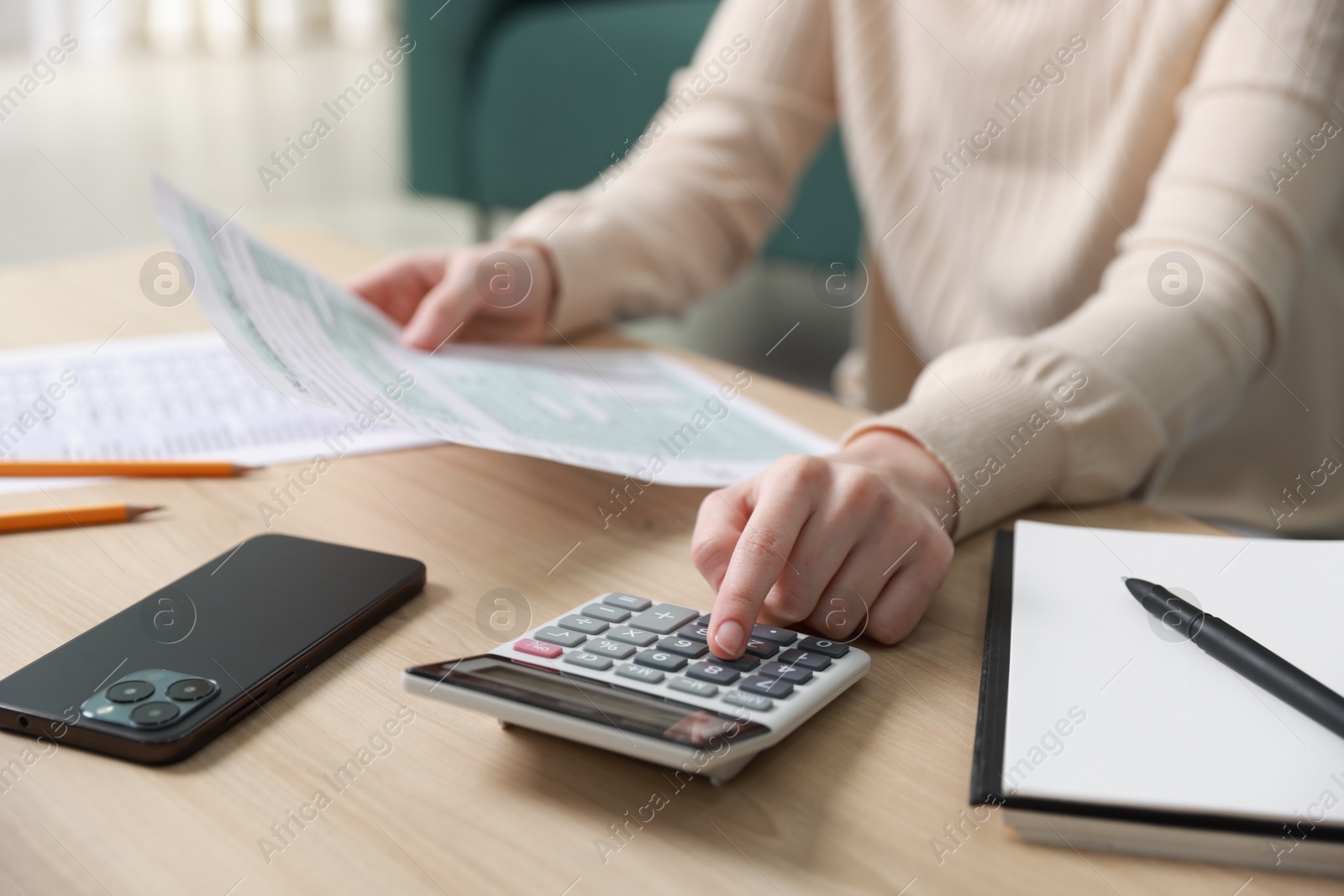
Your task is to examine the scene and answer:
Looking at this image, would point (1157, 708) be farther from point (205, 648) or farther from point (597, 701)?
point (205, 648)

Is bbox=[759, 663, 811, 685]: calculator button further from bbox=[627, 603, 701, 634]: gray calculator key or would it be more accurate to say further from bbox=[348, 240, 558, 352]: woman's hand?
bbox=[348, 240, 558, 352]: woman's hand

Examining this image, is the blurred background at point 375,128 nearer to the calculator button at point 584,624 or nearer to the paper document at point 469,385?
the paper document at point 469,385

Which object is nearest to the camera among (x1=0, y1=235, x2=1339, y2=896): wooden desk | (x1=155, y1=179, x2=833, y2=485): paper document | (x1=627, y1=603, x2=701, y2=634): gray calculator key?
(x1=0, y1=235, x2=1339, y2=896): wooden desk

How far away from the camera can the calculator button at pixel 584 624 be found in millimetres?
391

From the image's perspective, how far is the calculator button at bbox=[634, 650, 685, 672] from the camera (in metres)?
0.36

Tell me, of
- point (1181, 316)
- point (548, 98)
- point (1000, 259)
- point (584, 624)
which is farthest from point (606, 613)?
point (548, 98)

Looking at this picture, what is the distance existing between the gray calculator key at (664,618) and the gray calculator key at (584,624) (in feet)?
0.03

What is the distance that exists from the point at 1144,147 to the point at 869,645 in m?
0.52

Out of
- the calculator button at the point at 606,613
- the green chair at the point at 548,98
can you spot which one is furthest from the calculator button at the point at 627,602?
the green chair at the point at 548,98

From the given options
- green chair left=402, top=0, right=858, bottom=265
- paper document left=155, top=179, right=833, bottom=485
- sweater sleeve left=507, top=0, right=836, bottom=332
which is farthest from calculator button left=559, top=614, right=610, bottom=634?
green chair left=402, top=0, right=858, bottom=265

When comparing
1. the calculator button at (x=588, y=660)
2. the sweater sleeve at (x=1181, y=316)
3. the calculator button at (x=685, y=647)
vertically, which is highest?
the sweater sleeve at (x=1181, y=316)

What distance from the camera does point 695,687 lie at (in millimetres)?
351

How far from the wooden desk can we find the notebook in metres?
0.01

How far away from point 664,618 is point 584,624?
0.03 meters
